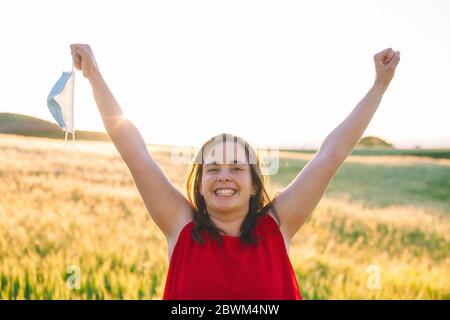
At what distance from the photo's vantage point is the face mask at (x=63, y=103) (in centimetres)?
229

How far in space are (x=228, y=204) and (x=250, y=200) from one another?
19 centimetres

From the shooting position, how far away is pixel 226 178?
7.43 ft

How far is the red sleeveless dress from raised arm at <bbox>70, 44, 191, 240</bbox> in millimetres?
93

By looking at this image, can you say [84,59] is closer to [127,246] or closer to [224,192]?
[224,192]

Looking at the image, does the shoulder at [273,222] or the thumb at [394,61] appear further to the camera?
the thumb at [394,61]

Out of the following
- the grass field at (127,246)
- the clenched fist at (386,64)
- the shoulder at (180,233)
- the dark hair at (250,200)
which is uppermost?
the clenched fist at (386,64)

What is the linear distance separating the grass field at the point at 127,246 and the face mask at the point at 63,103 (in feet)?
6.11

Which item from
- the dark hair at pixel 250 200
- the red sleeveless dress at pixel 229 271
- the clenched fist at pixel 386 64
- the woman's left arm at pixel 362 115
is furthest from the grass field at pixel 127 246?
the clenched fist at pixel 386 64

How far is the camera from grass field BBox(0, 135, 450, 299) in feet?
13.9

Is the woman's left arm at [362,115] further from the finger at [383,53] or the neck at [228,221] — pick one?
the neck at [228,221]

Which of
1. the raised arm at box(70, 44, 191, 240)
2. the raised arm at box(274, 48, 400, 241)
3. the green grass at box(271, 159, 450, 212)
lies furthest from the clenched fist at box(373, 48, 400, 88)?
the green grass at box(271, 159, 450, 212)

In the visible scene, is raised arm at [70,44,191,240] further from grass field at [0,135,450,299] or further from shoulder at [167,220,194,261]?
grass field at [0,135,450,299]
